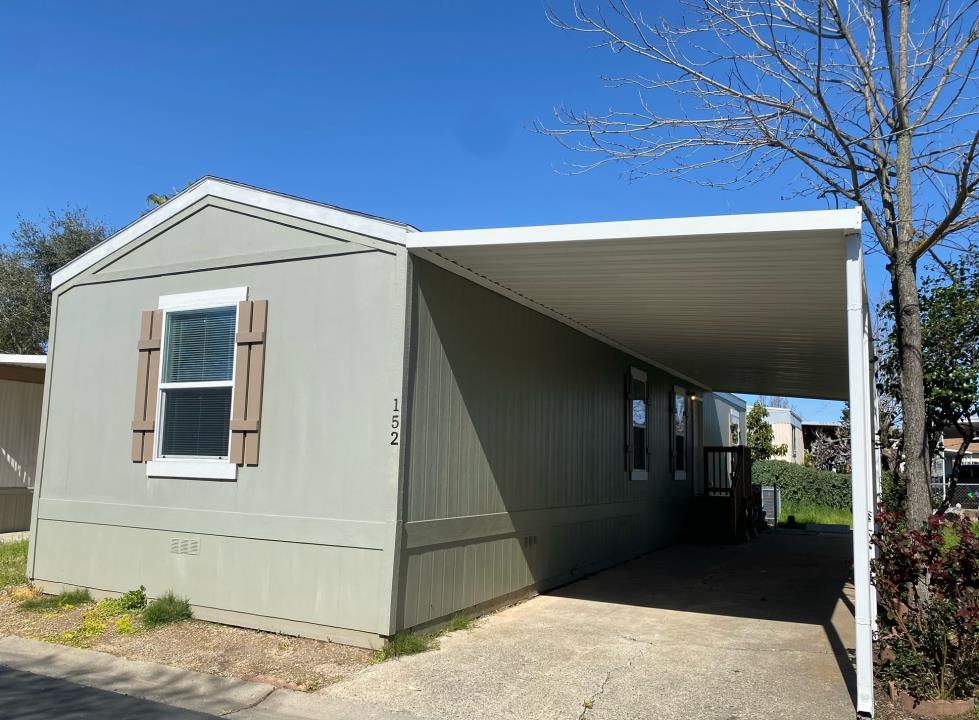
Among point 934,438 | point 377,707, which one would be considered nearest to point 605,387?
point 934,438

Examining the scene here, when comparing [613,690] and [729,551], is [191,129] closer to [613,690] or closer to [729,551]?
[729,551]

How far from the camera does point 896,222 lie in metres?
6.55

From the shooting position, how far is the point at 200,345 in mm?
6480

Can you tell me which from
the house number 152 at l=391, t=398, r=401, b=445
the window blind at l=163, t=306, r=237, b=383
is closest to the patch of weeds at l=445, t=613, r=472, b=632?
the house number 152 at l=391, t=398, r=401, b=445

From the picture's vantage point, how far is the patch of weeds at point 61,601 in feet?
21.4

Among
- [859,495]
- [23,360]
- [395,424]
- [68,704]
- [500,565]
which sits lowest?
[68,704]

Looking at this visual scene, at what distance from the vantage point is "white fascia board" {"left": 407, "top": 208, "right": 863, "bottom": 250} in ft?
14.4

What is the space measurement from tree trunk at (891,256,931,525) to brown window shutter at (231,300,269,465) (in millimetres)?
5226

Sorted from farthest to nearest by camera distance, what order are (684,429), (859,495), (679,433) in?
(684,429) < (679,433) < (859,495)

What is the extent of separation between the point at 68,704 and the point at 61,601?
2.58 meters

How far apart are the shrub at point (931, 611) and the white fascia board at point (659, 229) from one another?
1822mm

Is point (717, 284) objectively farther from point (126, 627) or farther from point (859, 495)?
point (126, 627)

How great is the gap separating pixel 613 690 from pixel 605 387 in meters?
5.08

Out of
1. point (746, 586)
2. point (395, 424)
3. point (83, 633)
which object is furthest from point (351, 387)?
point (746, 586)
